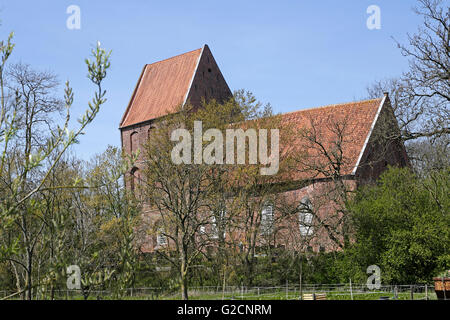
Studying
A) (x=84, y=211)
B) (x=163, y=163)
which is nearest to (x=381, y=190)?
(x=163, y=163)

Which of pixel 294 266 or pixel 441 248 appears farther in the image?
pixel 294 266

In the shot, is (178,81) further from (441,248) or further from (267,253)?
(441,248)

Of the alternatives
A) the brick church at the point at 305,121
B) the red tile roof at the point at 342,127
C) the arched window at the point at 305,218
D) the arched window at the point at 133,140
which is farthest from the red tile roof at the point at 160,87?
the arched window at the point at 305,218

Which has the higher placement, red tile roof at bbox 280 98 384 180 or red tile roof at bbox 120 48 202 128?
red tile roof at bbox 120 48 202 128

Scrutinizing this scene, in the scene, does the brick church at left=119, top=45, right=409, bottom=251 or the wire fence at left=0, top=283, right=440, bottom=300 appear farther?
the brick church at left=119, top=45, right=409, bottom=251

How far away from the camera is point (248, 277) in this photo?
29.1 m

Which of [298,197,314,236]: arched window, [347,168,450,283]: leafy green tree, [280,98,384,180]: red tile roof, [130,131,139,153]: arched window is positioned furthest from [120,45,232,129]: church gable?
[347,168,450,283]: leafy green tree

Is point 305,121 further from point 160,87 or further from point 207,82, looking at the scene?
point 160,87

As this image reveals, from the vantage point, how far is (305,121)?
128ft

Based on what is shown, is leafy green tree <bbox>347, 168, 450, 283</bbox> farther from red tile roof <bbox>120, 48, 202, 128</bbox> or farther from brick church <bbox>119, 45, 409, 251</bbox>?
red tile roof <bbox>120, 48, 202, 128</bbox>

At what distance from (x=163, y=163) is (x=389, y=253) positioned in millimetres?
11865

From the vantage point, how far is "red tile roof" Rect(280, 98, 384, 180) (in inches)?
1319

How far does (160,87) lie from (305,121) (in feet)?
52.7
